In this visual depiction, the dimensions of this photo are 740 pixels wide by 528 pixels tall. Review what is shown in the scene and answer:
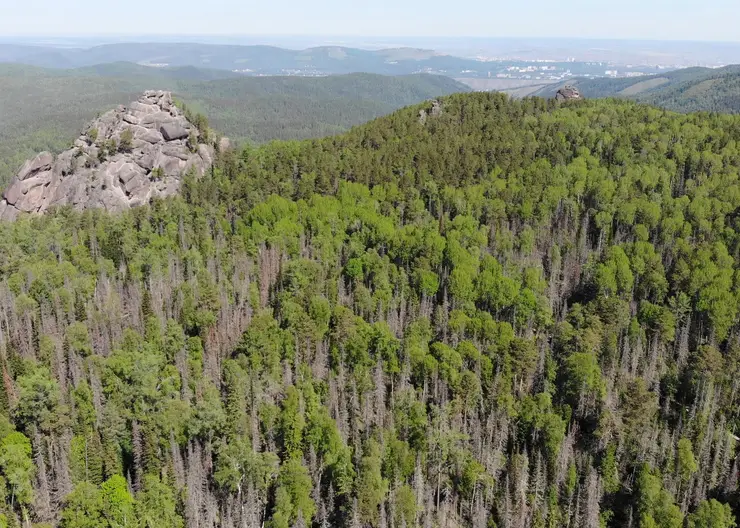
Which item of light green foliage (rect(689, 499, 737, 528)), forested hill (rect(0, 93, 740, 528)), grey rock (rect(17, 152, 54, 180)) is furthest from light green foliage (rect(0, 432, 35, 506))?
A: grey rock (rect(17, 152, 54, 180))

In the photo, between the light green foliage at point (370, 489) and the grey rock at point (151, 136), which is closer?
the light green foliage at point (370, 489)

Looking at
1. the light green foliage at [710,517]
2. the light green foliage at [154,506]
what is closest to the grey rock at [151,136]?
the light green foliage at [154,506]

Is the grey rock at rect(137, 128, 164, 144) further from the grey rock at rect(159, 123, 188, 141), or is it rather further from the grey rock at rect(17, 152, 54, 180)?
the grey rock at rect(17, 152, 54, 180)

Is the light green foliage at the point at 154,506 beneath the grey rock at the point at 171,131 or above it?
beneath

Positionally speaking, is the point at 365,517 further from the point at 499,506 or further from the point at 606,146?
the point at 606,146

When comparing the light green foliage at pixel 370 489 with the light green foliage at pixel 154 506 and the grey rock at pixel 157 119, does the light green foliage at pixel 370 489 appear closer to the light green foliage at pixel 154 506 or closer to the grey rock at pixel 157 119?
the light green foliage at pixel 154 506

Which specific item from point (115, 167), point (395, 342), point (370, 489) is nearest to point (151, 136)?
point (115, 167)

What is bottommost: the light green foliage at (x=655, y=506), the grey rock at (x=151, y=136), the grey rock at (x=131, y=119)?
the light green foliage at (x=655, y=506)

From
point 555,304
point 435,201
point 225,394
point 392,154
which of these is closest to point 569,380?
point 555,304
